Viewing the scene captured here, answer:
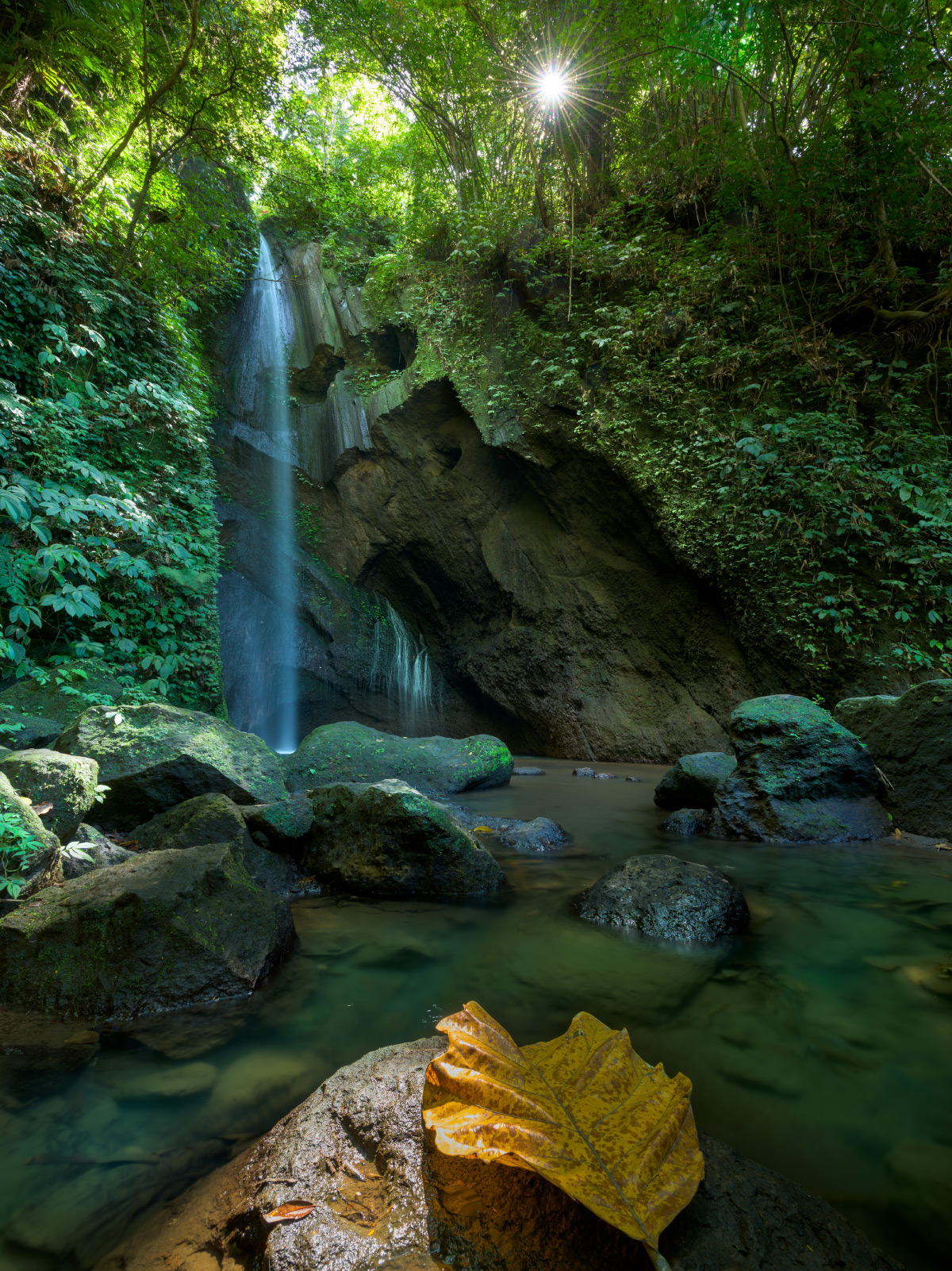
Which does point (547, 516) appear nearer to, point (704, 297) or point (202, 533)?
point (704, 297)

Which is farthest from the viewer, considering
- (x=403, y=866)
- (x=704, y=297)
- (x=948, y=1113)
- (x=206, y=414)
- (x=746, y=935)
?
(x=206, y=414)

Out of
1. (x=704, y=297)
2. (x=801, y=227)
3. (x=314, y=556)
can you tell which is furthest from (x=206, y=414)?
(x=801, y=227)

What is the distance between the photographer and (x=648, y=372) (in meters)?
8.97

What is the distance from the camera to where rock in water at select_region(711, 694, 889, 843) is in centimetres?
464

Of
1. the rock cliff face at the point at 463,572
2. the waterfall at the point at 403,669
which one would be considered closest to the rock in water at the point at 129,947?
the rock cliff face at the point at 463,572

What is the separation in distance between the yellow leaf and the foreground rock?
0.39 ft

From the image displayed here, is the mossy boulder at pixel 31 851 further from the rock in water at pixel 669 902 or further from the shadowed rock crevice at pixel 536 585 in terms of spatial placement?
the shadowed rock crevice at pixel 536 585

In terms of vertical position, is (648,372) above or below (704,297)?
below

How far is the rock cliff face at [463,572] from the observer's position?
910 cm

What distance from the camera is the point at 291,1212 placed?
1.17 meters

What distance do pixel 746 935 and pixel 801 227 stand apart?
31.3 feet

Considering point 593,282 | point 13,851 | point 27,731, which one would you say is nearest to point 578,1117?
point 13,851

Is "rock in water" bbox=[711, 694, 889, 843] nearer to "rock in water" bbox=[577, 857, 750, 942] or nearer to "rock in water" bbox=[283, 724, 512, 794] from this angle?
"rock in water" bbox=[577, 857, 750, 942]

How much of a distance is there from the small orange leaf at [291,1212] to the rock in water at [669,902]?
2091mm
